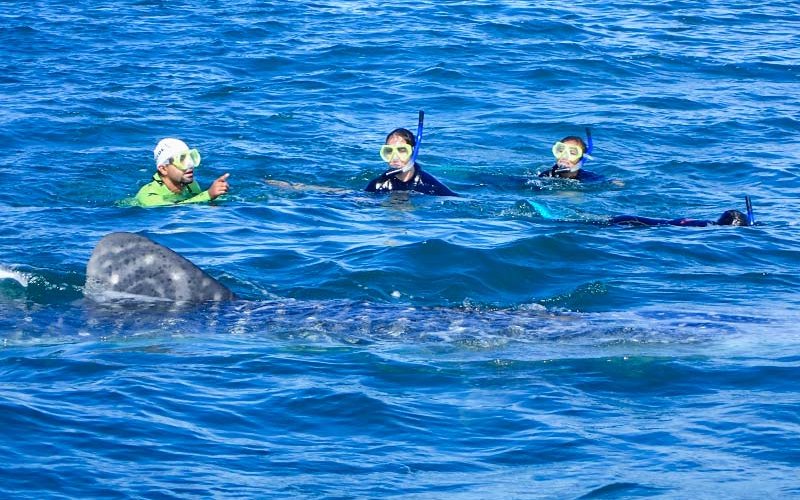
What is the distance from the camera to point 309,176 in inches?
636

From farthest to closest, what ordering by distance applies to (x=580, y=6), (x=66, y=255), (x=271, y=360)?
1. (x=580, y=6)
2. (x=66, y=255)
3. (x=271, y=360)

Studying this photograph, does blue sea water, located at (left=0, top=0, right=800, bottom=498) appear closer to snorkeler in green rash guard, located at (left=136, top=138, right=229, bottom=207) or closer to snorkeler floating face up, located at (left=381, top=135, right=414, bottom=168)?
snorkeler in green rash guard, located at (left=136, top=138, right=229, bottom=207)

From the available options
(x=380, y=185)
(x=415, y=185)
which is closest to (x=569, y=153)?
(x=415, y=185)

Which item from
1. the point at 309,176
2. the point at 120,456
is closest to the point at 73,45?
the point at 309,176

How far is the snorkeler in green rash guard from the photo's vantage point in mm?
14219

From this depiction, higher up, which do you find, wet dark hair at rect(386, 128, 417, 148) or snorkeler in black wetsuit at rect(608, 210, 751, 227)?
wet dark hair at rect(386, 128, 417, 148)

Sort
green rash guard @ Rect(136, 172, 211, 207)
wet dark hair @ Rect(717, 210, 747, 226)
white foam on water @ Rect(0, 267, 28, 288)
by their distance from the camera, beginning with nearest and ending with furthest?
1. white foam on water @ Rect(0, 267, 28, 288)
2. wet dark hair @ Rect(717, 210, 747, 226)
3. green rash guard @ Rect(136, 172, 211, 207)

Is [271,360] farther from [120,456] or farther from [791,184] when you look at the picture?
[791,184]

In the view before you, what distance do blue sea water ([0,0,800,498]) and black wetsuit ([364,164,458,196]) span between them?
1.01ft

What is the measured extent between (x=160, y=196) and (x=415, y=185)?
9.29 ft

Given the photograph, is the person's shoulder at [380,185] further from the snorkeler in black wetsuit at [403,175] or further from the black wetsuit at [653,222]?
the black wetsuit at [653,222]

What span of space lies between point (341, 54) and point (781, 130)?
25.0 ft

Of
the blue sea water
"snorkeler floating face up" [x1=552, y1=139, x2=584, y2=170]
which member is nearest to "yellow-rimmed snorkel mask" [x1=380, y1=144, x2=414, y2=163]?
the blue sea water

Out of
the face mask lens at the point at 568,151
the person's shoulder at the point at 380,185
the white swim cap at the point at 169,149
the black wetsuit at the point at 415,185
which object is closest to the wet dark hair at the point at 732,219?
the face mask lens at the point at 568,151
